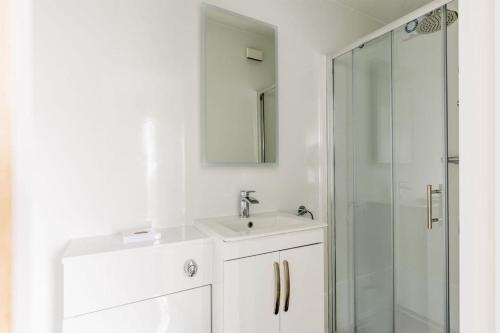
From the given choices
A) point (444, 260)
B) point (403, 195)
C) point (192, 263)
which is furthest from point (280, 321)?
point (403, 195)

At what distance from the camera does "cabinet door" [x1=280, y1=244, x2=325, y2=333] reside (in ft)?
4.25

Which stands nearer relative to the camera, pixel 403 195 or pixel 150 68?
pixel 150 68

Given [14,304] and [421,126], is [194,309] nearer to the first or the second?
[14,304]

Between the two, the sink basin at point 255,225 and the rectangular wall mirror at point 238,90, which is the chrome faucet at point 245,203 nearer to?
the sink basin at point 255,225

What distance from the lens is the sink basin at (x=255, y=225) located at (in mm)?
1232

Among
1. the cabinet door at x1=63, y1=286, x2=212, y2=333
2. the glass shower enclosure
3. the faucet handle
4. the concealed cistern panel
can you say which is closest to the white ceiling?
the glass shower enclosure

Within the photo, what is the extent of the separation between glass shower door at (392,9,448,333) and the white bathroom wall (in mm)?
732

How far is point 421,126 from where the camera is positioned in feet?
4.77

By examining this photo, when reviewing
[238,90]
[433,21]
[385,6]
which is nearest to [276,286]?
[238,90]

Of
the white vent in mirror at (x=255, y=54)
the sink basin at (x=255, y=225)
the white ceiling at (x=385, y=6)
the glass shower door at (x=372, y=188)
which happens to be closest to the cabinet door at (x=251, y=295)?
the sink basin at (x=255, y=225)

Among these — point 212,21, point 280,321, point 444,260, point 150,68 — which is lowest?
point 280,321

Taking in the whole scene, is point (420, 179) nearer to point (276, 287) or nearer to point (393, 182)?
point (393, 182)

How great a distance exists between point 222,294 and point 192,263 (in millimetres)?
182

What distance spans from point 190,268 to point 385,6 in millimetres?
2308
